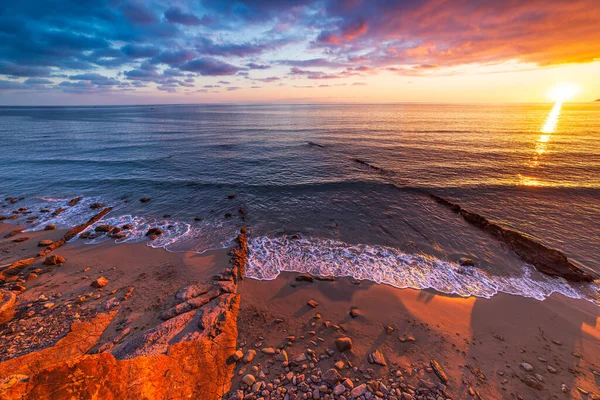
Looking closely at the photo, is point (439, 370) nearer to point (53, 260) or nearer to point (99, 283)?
point (99, 283)

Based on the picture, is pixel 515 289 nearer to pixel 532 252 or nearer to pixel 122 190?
pixel 532 252

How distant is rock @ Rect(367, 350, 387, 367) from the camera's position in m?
8.92

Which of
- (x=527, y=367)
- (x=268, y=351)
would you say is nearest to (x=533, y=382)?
(x=527, y=367)

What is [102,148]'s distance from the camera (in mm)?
51281

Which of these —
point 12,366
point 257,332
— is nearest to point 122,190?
point 12,366

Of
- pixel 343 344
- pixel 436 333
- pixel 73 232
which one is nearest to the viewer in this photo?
pixel 343 344

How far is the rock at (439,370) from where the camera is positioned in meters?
Answer: 8.39

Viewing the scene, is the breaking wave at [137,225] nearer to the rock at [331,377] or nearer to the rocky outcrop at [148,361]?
the rocky outcrop at [148,361]

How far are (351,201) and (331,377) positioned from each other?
19303 mm

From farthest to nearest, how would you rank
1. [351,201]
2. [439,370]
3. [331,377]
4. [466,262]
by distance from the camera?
[351,201], [466,262], [439,370], [331,377]

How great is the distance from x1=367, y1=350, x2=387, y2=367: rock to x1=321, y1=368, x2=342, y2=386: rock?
5.00ft

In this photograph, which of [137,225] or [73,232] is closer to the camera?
[73,232]

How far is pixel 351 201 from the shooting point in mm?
25969

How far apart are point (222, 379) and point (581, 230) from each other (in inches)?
1130
